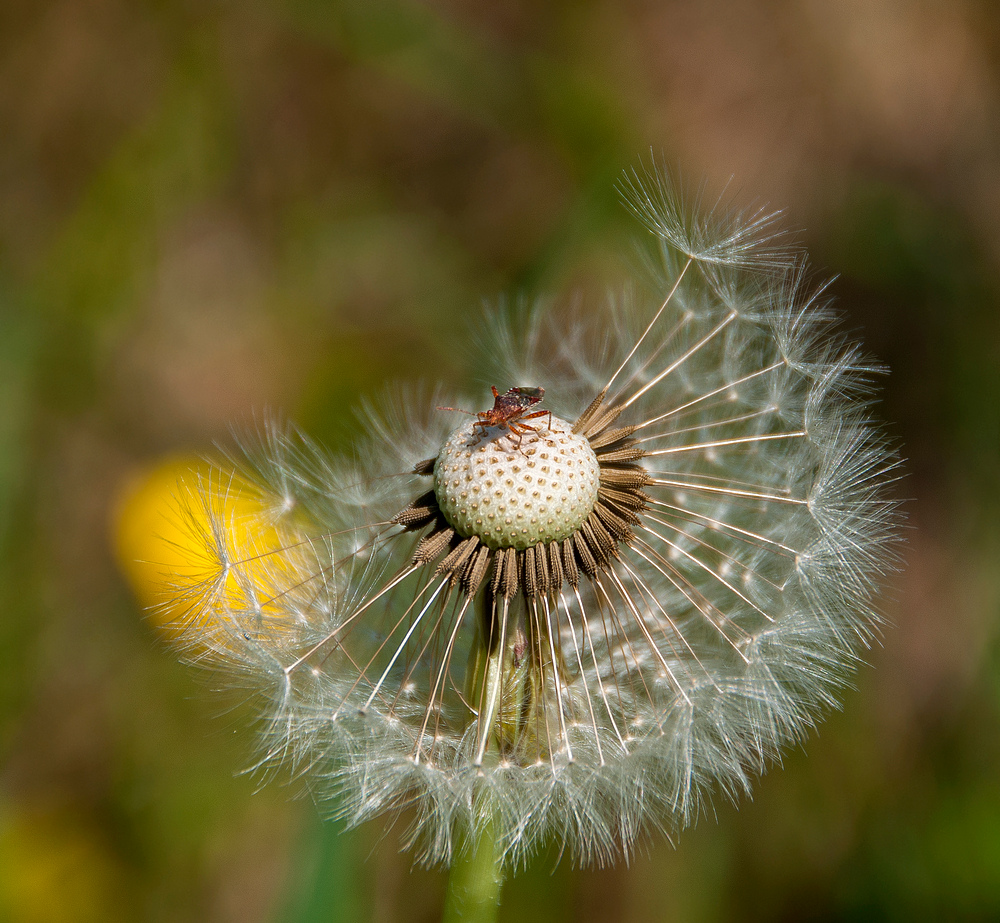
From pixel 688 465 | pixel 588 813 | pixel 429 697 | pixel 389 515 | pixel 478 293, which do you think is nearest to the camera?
pixel 588 813

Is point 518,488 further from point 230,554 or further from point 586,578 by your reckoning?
point 230,554

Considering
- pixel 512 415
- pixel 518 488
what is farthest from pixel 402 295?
pixel 518 488

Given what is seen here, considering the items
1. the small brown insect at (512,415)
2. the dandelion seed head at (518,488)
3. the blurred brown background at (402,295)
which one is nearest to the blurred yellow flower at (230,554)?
the dandelion seed head at (518,488)

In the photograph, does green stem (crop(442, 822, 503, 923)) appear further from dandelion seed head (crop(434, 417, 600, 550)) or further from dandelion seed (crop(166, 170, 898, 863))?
dandelion seed head (crop(434, 417, 600, 550))

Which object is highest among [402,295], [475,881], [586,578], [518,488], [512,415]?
[402,295]

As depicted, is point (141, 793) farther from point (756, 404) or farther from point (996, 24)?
point (996, 24)

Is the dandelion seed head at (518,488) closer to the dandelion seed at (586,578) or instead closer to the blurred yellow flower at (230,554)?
the dandelion seed at (586,578)

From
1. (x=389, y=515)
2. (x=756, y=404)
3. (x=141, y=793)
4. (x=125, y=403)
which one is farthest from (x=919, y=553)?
(x=125, y=403)
